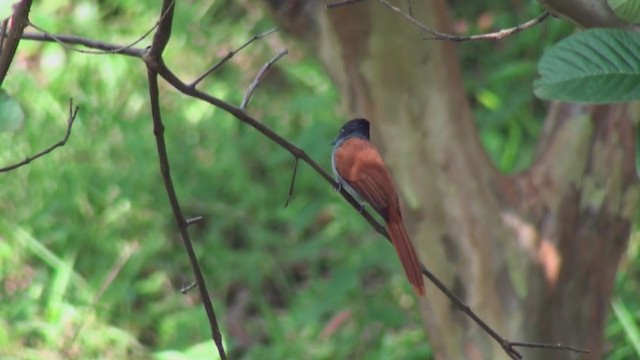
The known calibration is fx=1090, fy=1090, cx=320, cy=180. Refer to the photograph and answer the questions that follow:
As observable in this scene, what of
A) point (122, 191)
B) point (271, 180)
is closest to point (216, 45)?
point (271, 180)

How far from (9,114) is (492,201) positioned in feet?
4.91

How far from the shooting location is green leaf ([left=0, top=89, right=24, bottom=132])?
1322 mm

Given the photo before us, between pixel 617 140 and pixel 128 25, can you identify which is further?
pixel 128 25

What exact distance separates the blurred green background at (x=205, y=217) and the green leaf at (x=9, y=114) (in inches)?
61.7

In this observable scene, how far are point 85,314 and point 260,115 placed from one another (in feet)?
5.13

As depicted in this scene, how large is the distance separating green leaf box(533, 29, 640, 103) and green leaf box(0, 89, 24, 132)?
64 cm

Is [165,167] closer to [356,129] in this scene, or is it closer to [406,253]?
[406,253]

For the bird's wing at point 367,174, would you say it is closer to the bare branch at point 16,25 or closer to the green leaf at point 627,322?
the bare branch at point 16,25

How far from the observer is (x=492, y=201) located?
2600mm

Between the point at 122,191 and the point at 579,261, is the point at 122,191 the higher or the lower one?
the higher one

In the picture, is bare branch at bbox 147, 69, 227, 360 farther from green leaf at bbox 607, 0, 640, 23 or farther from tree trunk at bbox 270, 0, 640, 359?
tree trunk at bbox 270, 0, 640, 359

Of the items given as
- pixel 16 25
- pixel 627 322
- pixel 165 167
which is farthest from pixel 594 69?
pixel 627 322

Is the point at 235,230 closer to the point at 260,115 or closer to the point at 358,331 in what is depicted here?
the point at 260,115

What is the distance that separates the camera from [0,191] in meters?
3.92
